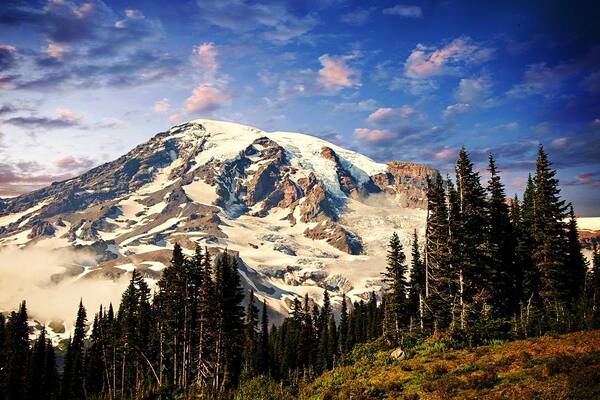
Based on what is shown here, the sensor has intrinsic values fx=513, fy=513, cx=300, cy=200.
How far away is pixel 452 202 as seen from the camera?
42.8 metres

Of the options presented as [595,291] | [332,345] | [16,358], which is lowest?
[332,345]

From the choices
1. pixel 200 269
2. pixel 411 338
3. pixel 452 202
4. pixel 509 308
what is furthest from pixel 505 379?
pixel 200 269

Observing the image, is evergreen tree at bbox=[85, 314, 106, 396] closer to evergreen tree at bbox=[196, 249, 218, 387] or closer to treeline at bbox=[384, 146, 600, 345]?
evergreen tree at bbox=[196, 249, 218, 387]

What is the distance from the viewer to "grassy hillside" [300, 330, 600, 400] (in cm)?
1930

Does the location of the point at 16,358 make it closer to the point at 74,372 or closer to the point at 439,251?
the point at 74,372

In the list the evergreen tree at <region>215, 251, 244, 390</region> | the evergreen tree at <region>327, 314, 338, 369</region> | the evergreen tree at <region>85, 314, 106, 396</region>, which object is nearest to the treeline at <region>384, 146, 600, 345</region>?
the evergreen tree at <region>215, 251, 244, 390</region>

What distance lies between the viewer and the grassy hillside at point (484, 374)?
19297mm

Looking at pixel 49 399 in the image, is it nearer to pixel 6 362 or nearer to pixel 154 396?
pixel 6 362

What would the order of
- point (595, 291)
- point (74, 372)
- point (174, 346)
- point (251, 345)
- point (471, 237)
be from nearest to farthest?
1. point (471, 237)
2. point (595, 291)
3. point (174, 346)
4. point (74, 372)
5. point (251, 345)

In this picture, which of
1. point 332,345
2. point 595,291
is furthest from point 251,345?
point 595,291

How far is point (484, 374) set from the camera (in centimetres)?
2212

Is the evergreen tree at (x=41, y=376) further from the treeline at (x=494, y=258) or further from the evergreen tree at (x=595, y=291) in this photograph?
the evergreen tree at (x=595, y=291)

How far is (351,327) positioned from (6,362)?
268 feet

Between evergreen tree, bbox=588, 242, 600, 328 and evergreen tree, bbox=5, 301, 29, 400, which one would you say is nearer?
evergreen tree, bbox=588, 242, 600, 328
